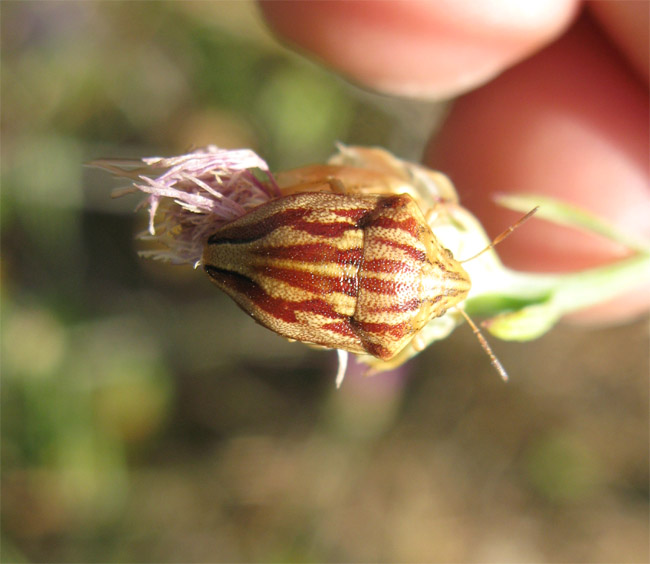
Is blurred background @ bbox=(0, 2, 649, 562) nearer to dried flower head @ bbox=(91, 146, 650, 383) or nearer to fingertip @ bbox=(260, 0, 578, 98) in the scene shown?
fingertip @ bbox=(260, 0, 578, 98)

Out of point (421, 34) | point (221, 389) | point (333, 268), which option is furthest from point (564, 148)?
point (221, 389)

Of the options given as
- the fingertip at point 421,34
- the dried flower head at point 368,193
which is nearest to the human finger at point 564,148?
the fingertip at point 421,34

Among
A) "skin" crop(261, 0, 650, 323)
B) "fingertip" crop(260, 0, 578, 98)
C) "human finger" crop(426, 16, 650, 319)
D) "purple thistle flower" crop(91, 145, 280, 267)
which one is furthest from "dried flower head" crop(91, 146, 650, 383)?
"fingertip" crop(260, 0, 578, 98)

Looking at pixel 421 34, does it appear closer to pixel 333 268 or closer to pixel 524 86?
pixel 524 86

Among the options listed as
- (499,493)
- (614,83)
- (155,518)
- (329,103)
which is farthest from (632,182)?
(155,518)

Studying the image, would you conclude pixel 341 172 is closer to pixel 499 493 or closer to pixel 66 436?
pixel 66 436

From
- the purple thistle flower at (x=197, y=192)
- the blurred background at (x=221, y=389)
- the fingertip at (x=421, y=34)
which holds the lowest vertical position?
the blurred background at (x=221, y=389)

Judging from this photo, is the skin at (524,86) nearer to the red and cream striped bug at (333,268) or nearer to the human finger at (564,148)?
the human finger at (564,148)
